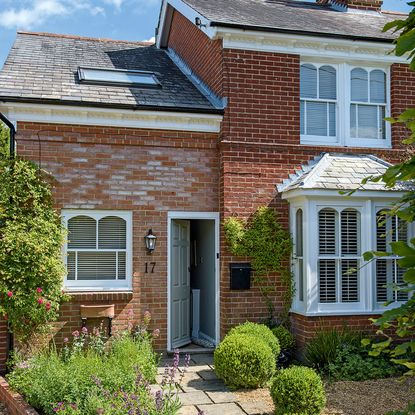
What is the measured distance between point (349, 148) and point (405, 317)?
8.72 metres

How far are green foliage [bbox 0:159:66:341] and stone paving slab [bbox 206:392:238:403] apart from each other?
303 centimetres

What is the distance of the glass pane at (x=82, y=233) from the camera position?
971 cm

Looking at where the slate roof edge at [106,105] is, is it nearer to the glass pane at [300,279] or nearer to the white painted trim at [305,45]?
the white painted trim at [305,45]

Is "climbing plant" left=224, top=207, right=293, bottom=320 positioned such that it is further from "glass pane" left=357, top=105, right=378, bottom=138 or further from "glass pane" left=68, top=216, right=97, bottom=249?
"glass pane" left=357, top=105, right=378, bottom=138

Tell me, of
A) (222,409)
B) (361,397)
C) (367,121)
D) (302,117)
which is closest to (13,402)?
(222,409)

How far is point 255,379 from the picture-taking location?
7.68 metres

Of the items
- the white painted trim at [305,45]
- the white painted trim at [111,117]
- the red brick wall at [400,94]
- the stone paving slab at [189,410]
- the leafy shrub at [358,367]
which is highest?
the white painted trim at [305,45]

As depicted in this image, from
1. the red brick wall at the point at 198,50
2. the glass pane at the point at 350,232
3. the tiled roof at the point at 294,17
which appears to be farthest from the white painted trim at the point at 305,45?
the glass pane at the point at 350,232

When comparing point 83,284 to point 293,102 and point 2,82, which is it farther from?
point 293,102

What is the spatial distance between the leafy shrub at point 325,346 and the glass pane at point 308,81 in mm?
4376

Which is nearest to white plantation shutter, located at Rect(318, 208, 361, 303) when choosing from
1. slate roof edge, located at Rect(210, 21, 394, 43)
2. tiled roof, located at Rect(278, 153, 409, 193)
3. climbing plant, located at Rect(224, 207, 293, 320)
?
tiled roof, located at Rect(278, 153, 409, 193)

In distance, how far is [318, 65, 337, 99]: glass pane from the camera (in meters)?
10.6

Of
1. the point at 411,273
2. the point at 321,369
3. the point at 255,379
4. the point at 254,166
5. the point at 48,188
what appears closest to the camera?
the point at 411,273

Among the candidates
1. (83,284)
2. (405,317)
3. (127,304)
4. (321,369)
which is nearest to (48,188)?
(83,284)
